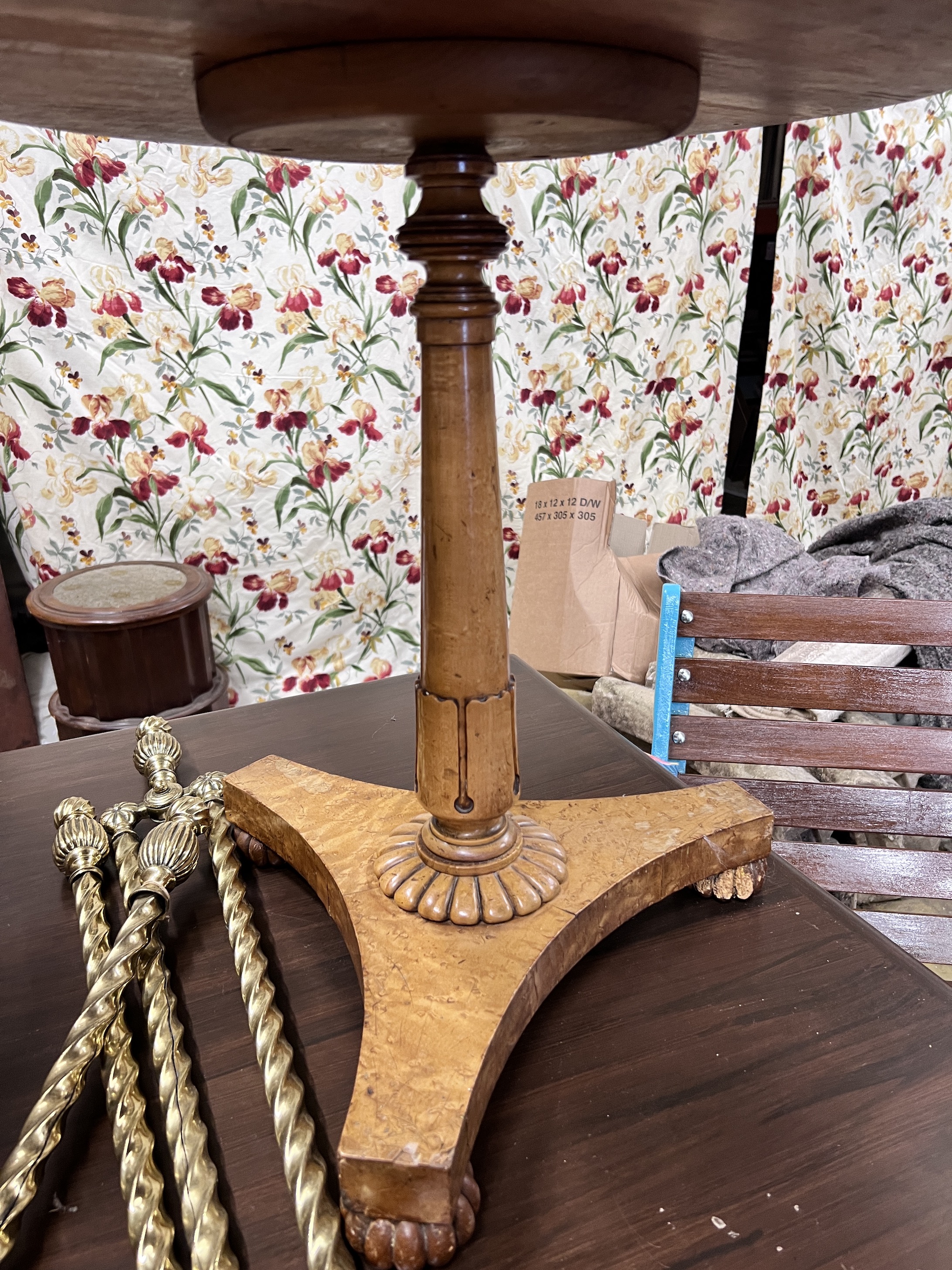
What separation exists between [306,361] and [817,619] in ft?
4.34

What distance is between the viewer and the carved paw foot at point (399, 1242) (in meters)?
0.35

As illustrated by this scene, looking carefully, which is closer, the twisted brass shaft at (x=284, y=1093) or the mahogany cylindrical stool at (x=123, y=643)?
the twisted brass shaft at (x=284, y=1093)

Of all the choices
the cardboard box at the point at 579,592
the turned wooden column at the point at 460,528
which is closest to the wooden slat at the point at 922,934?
the turned wooden column at the point at 460,528

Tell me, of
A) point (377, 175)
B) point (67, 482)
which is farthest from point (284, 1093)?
point (377, 175)

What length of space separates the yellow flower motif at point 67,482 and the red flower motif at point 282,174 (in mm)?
647

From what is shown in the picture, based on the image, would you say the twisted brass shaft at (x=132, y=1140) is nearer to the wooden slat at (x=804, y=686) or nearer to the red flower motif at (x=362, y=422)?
the wooden slat at (x=804, y=686)

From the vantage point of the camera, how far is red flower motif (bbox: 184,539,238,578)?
192cm

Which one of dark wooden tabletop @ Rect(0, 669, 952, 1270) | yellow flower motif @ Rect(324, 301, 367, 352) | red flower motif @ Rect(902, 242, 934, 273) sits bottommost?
dark wooden tabletop @ Rect(0, 669, 952, 1270)

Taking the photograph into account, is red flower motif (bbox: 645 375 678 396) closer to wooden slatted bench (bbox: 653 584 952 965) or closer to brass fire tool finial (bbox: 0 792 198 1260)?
wooden slatted bench (bbox: 653 584 952 965)

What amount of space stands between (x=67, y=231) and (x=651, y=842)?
5.29 ft

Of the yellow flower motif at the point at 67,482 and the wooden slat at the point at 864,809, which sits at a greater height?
A: the yellow flower motif at the point at 67,482

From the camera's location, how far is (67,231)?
1.62 meters

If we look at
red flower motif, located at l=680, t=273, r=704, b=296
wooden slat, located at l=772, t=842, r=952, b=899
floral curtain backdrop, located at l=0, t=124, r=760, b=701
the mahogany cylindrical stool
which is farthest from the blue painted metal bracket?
red flower motif, located at l=680, t=273, r=704, b=296

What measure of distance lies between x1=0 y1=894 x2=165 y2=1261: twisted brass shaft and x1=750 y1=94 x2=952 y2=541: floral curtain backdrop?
91.0 inches
